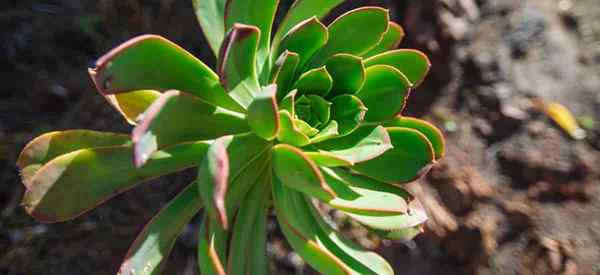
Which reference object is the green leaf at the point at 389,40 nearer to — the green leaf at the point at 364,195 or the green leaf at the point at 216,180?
the green leaf at the point at 364,195

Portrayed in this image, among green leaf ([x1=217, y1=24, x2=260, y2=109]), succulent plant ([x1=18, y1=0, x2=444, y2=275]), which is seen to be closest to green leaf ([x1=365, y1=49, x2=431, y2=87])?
succulent plant ([x1=18, y1=0, x2=444, y2=275])

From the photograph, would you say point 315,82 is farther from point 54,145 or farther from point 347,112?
point 54,145

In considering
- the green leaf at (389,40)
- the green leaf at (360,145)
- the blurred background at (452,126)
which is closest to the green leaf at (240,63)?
the green leaf at (360,145)

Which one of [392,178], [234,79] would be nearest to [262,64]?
[234,79]

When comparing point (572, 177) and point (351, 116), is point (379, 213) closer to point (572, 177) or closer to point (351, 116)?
point (351, 116)

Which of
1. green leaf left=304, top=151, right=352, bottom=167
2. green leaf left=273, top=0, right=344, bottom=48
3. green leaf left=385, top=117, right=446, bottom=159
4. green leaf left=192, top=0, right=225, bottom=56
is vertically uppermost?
green leaf left=192, top=0, right=225, bottom=56

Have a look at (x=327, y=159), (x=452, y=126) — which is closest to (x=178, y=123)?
(x=327, y=159)

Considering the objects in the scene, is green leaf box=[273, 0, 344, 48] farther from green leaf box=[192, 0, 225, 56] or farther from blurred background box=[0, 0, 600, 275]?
blurred background box=[0, 0, 600, 275]
